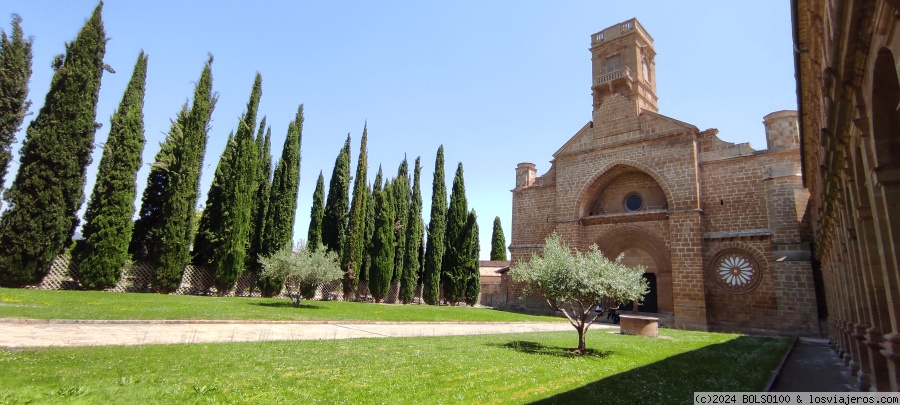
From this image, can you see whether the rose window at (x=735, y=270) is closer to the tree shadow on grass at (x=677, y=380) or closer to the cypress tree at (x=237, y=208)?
the tree shadow on grass at (x=677, y=380)

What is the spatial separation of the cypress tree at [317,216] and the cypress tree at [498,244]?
1907 centimetres

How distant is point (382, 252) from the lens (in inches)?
1059

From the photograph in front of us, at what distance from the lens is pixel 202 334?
28.7 feet

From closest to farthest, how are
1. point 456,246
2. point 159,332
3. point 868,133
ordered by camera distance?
point 868,133 → point 159,332 → point 456,246

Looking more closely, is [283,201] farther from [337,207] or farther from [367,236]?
[367,236]

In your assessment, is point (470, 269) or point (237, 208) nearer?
point (237, 208)

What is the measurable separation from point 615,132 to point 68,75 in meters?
25.6

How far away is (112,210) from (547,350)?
729 inches

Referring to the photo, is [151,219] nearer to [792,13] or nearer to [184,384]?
[184,384]

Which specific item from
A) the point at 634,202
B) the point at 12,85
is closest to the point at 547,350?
the point at 634,202

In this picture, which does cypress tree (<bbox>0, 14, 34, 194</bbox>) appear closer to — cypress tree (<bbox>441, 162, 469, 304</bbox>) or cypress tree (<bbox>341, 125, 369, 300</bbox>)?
cypress tree (<bbox>341, 125, 369, 300</bbox>)

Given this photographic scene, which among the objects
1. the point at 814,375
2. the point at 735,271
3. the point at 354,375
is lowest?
the point at 814,375

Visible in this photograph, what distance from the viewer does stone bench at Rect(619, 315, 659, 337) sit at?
571 inches

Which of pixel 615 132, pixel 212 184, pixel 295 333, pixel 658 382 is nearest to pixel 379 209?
pixel 212 184
